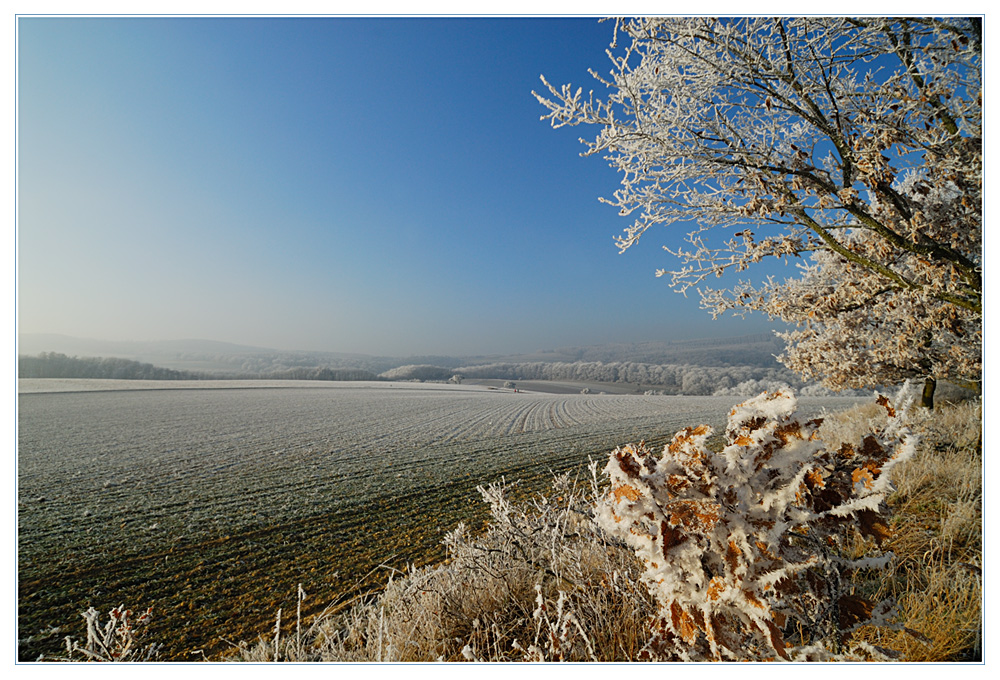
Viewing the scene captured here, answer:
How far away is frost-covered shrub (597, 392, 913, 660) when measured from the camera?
1.05m

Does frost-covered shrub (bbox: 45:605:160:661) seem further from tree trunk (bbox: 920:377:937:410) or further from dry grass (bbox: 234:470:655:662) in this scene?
tree trunk (bbox: 920:377:937:410)

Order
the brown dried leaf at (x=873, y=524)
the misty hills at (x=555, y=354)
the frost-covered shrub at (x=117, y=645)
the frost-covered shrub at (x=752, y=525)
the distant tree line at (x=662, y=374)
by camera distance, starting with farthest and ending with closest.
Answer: the distant tree line at (x=662, y=374) < the misty hills at (x=555, y=354) < the frost-covered shrub at (x=117, y=645) < the brown dried leaf at (x=873, y=524) < the frost-covered shrub at (x=752, y=525)

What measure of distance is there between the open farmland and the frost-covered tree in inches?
57.8

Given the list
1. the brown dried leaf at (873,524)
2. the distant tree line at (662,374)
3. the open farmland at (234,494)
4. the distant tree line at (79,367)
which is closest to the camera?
the brown dried leaf at (873,524)

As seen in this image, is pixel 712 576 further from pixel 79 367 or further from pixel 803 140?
pixel 79 367

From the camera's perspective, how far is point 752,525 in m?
1.07

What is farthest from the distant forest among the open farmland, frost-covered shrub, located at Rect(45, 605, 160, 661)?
frost-covered shrub, located at Rect(45, 605, 160, 661)

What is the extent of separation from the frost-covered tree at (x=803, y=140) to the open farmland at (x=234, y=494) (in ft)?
4.82

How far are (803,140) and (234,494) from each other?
5428 mm

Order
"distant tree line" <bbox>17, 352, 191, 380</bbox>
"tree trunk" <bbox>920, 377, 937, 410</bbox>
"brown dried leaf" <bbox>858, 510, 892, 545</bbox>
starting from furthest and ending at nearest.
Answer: "tree trunk" <bbox>920, 377, 937, 410</bbox> < "distant tree line" <bbox>17, 352, 191, 380</bbox> < "brown dried leaf" <bbox>858, 510, 892, 545</bbox>

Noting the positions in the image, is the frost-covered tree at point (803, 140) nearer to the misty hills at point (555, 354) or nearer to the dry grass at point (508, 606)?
the misty hills at point (555, 354)

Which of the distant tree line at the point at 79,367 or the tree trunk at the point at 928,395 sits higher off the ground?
the distant tree line at the point at 79,367

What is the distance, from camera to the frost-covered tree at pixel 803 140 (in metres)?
2.45

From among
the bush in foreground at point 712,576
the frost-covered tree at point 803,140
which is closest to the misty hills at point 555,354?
the frost-covered tree at point 803,140
